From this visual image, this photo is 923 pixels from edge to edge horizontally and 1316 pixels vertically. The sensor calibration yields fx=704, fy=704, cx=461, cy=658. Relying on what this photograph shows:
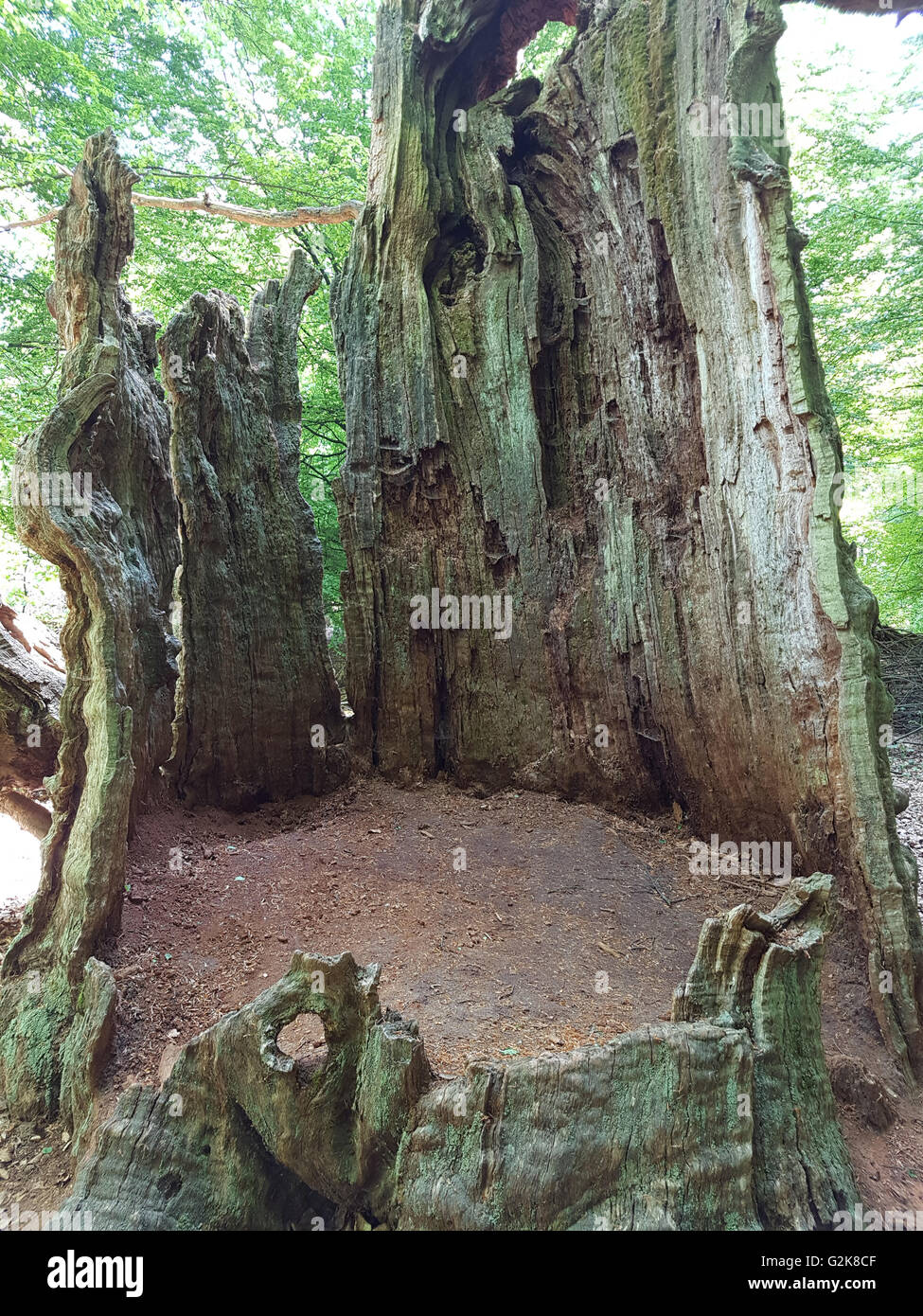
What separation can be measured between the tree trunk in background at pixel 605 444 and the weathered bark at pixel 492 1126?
1.17m

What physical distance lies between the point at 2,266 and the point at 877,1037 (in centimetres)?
1138

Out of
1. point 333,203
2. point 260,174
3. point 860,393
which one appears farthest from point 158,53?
point 860,393

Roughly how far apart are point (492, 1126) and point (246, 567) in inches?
146

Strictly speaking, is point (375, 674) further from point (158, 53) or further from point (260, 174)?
point (158, 53)

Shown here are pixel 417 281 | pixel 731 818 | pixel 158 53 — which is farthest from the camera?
pixel 158 53

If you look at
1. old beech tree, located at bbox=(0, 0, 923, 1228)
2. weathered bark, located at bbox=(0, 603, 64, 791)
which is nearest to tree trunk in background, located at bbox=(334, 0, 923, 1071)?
old beech tree, located at bbox=(0, 0, 923, 1228)

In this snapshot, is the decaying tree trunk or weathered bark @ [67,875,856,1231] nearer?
weathered bark @ [67,875,856,1231]

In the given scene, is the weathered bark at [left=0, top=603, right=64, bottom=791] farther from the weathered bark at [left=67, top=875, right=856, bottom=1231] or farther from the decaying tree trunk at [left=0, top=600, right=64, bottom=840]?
the weathered bark at [left=67, top=875, right=856, bottom=1231]

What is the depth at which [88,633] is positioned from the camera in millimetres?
3412

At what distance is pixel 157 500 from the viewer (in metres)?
4.45

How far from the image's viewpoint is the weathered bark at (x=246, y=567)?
179 inches

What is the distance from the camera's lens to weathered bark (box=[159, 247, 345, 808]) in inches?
179

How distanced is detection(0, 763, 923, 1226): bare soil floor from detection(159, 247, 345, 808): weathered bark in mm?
343

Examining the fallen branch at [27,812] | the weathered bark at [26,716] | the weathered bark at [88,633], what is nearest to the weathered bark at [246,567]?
the weathered bark at [88,633]
